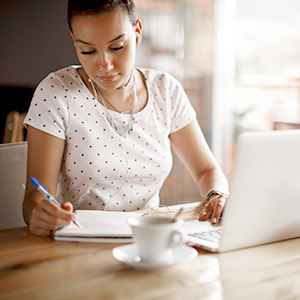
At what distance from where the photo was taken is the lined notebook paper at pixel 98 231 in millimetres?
887

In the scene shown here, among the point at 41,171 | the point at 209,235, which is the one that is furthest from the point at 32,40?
the point at 209,235

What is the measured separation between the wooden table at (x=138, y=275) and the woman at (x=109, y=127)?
0.22 metres

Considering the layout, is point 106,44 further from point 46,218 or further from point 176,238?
point 176,238

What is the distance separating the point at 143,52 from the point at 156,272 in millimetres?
2723

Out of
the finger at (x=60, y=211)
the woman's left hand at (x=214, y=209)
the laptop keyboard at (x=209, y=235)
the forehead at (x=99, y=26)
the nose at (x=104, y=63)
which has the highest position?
the forehead at (x=99, y=26)

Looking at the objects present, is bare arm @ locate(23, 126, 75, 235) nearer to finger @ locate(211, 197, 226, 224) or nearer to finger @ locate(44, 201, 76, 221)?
finger @ locate(44, 201, 76, 221)

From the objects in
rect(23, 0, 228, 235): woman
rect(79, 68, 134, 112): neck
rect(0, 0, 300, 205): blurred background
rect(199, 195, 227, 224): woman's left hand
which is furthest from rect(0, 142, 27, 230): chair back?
rect(0, 0, 300, 205): blurred background

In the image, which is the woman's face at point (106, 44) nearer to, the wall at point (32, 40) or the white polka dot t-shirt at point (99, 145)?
the white polka dot t-shirt at point (99, 145)

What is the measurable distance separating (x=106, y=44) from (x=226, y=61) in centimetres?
275

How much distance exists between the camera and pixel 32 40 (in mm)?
1732

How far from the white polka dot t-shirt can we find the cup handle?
Result: 65cm

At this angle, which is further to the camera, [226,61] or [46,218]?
[226,61]

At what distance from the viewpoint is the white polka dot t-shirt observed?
130 centimetres

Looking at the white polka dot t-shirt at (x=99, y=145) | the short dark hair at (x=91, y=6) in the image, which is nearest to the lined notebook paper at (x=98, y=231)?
the white polka dot t-shirt at (x=99, y=145)
